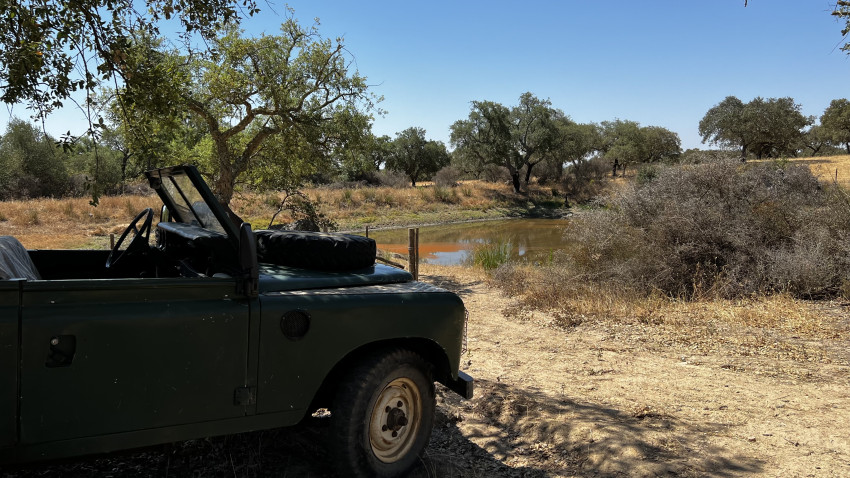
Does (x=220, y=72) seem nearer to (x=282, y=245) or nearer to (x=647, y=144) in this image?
(x=282, y=245)

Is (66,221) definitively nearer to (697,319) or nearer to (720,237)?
(720,237)

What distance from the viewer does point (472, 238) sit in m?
32.5

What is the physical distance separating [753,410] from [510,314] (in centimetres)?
483

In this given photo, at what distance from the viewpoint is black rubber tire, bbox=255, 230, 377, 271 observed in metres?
3.30

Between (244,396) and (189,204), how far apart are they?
1.52m

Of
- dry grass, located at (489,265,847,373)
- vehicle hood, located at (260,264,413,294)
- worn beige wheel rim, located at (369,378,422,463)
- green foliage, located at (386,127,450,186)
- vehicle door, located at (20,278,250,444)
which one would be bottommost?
dry grass, located at (489,265,847,373)

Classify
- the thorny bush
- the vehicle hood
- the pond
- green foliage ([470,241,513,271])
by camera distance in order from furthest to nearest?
the pond < green foliage ([470,241,513,271]) < the thorny bush < the vehicle hood

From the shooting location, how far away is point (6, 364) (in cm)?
209

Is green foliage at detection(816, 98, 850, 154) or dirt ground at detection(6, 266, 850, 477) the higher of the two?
green foliage at detection(816, 98, 850, 154)

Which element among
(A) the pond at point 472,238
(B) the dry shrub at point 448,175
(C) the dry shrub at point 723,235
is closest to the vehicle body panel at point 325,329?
(C) the dry shrub at point 723,235

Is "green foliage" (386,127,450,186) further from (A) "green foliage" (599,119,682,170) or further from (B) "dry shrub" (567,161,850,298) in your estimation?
(B) "dry shrub" (567,161,850,298)

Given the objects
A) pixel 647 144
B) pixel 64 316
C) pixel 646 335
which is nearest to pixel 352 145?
pixel 646 335

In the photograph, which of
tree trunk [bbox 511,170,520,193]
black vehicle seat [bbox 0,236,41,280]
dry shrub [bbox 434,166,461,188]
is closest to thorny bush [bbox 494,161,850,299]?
black vehicle seat [bbox 0,236,41,280]

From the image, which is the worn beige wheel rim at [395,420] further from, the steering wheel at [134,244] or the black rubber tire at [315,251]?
the steering wheel at [134,244]
